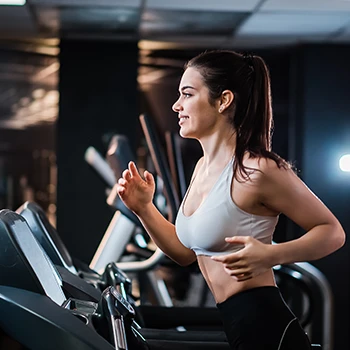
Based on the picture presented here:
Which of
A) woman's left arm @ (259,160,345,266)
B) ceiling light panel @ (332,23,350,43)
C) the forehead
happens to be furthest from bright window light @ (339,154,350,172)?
woman's left arm @ (259,160,345,266)

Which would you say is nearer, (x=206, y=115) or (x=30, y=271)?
(x=30, y=271)

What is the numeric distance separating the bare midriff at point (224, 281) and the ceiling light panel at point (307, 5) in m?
2.89

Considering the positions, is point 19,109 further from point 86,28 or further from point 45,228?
point 45,228

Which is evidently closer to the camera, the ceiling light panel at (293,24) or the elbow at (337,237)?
the elbow at (337,237)

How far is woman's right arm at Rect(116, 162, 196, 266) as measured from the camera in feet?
5.37

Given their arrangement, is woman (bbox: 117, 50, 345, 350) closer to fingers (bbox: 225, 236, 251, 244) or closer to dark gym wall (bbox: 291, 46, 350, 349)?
fingers (bbox: 225, 236, 251, 244)

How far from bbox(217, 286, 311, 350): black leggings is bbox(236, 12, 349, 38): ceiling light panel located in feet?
10.8

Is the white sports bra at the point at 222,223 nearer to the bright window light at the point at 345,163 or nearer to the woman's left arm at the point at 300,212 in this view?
the woman's left arm at the point at 300,212

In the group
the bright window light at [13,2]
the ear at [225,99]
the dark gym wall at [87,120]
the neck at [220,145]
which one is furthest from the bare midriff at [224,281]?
the dark gym wall at [87,120]

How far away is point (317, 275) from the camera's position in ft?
11.1

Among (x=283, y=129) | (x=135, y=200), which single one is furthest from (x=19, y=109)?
(x=135, y=200)

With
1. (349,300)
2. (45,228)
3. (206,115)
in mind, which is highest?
(206,115)

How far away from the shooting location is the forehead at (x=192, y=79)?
157cm

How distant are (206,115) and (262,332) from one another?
18.5 inches
